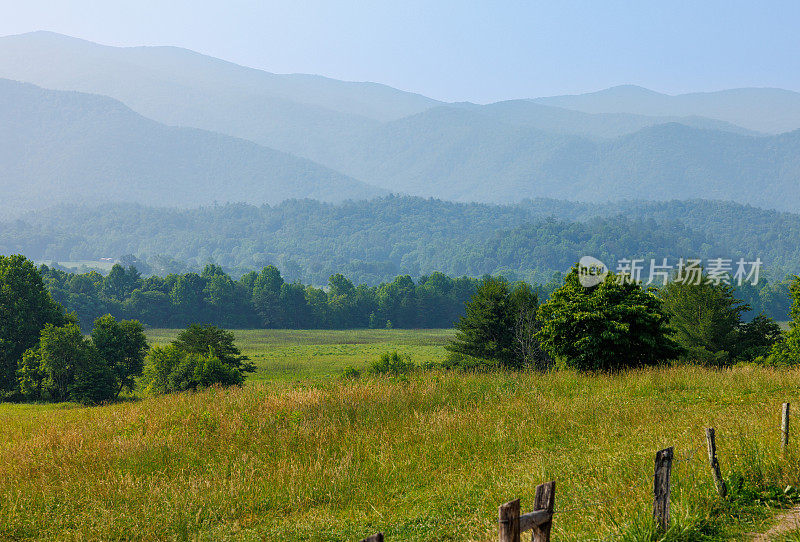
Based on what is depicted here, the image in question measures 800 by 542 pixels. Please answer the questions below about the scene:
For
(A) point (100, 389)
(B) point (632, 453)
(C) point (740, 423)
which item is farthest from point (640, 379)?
(A) point (100, 389)

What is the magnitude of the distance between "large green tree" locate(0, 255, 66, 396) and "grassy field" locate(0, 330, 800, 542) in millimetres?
40449

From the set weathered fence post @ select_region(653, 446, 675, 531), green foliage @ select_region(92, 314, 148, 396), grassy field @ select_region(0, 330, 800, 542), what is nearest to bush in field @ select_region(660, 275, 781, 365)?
grassy field @ select_region(0, 330, 800, 542)

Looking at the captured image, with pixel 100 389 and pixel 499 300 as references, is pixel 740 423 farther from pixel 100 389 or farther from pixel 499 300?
pixel 100 389

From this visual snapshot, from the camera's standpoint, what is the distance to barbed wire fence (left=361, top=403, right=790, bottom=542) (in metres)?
4.61

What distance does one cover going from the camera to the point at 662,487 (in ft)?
20.5

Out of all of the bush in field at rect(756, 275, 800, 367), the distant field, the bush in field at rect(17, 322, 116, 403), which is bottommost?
the distant field

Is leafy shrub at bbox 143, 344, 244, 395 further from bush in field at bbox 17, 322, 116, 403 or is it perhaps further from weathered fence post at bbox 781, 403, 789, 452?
weathered fence post at bbox 781, 403, 789, 452

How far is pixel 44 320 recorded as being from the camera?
53062 millimetres

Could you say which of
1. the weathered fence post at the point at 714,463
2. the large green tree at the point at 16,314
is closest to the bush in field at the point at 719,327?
the weathered fence post at the point at 714,463

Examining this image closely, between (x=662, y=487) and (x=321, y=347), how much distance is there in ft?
300

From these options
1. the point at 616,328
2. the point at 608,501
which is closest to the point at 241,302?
the point at 616,328

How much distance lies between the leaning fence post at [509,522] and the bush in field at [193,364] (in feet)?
114

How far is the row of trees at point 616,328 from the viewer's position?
23.4m

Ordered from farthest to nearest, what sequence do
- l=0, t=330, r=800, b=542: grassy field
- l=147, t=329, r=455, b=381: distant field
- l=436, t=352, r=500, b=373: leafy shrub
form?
l=147, t=329, r=455, b=381: distant field
l=436, t=352, r=500, b=373: leafy shrub
l=0, t=330, r=800, b=542: grassy field
